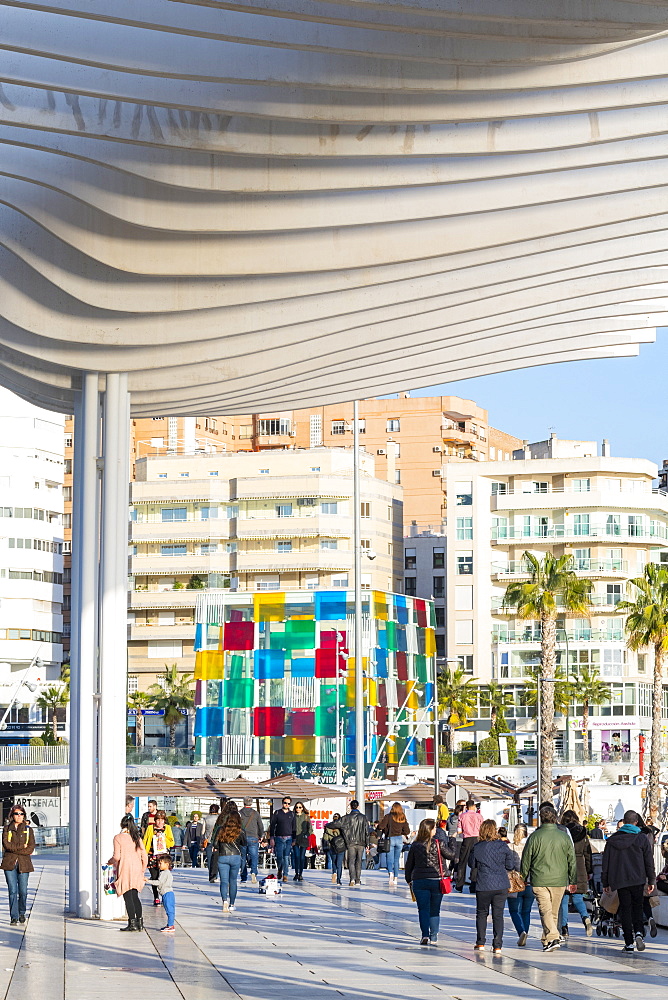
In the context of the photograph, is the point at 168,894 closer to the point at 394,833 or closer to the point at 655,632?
the point at 394,833

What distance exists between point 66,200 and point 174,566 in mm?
87540

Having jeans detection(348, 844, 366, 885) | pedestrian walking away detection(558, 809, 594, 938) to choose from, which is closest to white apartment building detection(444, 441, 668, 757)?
jeans detection(348, 844, 366, 885)

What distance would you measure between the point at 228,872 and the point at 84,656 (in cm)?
361

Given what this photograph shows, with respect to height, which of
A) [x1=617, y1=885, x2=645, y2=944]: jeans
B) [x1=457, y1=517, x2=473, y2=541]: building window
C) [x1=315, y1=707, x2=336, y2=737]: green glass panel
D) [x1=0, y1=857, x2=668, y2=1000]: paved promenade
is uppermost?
[x1=457, y1=517, x2=473, y2=541]: building window

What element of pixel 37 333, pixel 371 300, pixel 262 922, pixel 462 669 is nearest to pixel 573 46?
pixel 371 300

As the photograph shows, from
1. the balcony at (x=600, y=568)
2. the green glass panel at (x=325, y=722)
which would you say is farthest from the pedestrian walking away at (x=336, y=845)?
the balcony at (x=600, y=568)

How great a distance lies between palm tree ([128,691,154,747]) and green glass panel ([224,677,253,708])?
63.8 feet

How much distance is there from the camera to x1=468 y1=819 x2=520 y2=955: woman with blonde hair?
15.0 metres

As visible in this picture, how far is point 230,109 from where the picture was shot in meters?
12.4

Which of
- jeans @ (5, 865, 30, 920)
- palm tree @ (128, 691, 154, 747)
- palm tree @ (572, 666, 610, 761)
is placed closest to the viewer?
jeans @ (5, 865, 30, 920)

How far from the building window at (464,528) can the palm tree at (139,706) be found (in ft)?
73.5

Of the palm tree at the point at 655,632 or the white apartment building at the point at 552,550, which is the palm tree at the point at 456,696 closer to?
the white apartment building at the point at 552,550

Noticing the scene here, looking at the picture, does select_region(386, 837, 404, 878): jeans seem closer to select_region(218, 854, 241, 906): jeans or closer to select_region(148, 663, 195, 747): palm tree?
select_region(218, 854, 241, 906): jeans

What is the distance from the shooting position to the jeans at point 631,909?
14977mm
